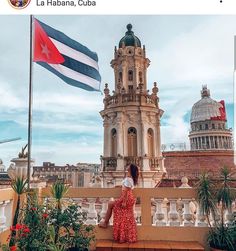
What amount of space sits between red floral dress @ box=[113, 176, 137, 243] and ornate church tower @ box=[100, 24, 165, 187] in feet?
51.0

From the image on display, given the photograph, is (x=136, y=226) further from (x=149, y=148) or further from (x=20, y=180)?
(x=149, y=148)

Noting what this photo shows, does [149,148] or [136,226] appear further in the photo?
[149,148]

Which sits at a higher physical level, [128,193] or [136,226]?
[128,193]

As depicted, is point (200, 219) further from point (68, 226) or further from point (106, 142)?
point (106, 142)

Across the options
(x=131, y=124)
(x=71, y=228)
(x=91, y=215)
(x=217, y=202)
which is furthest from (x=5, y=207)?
(x=131, y=124)

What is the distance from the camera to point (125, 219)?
414 centimetres

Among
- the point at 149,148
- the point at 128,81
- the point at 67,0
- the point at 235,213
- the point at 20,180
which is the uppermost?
the point at 128,81

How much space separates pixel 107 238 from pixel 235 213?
2306 mm

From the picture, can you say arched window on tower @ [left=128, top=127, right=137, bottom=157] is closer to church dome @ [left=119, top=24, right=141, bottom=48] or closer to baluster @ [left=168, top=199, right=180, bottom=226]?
church dome @ [left=119, top=24, right=141, bottom=48]

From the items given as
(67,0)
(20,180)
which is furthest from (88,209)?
(67,0)

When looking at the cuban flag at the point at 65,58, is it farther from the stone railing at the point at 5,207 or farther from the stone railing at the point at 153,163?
the stone railing at the point at 153,163

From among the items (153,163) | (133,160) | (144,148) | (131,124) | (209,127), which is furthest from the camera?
(209,127)

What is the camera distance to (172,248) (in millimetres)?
3900

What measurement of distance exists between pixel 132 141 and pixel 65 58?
1604 centimetres
